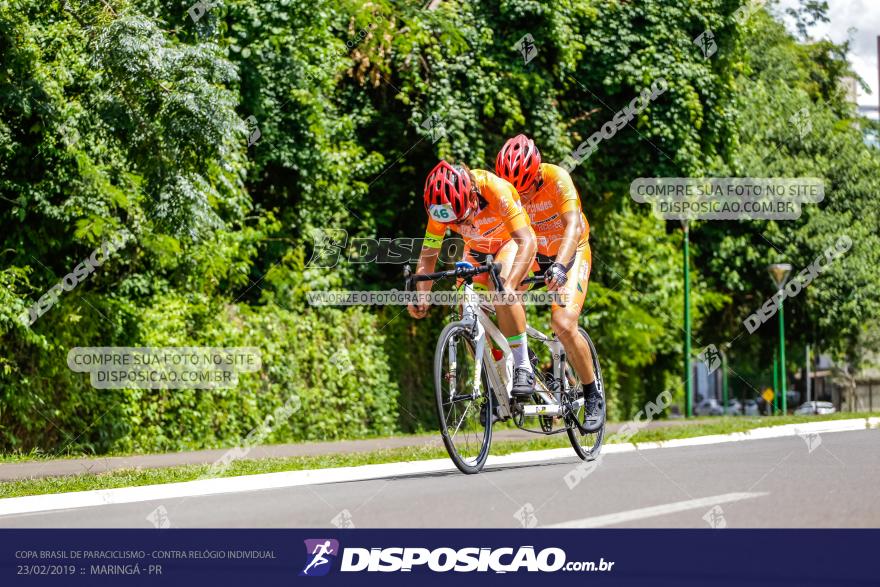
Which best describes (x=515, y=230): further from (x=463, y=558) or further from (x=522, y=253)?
(x=463, y=558)

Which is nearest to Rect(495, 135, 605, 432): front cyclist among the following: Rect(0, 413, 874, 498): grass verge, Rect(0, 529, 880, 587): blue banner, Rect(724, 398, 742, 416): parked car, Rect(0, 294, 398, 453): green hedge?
Rect(0, 413, 874, 498): grass verge

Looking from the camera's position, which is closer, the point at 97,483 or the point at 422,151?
the point at 97,483

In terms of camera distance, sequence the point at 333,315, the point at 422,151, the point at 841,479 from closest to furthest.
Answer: the point at 841,479 → the point at 333,315 → the point at 422,151

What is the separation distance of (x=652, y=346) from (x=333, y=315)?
34.5 ft

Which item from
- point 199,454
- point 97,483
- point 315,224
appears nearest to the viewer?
point 97,483

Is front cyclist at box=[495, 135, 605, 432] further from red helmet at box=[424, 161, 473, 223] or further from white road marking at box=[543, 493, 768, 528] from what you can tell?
white road marking at box=[543, 493, 768, 528]

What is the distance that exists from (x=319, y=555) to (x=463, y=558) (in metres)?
0.69

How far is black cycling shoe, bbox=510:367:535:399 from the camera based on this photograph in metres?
9.08

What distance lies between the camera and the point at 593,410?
1043 centimetres

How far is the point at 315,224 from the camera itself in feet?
67.5

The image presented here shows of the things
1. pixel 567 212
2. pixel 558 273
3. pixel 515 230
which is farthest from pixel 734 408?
pixel 515 230

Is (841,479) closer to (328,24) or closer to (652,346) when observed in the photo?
(328,24)

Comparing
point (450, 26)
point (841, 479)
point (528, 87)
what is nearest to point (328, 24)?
point (450, 26)

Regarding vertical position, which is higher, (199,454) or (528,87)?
(528,87)
